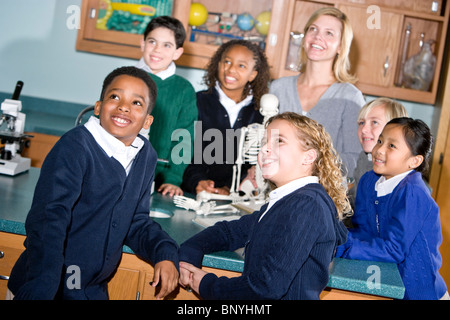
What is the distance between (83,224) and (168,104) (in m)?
1.08

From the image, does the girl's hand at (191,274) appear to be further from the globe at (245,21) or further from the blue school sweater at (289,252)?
the globe at (245,21)

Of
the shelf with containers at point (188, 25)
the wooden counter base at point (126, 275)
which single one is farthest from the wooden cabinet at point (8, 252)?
the shelf with containers at point (188, 25)

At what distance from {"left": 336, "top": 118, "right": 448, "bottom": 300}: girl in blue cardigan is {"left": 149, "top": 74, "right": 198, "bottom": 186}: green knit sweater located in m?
0.81

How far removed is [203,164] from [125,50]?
4.68 feet

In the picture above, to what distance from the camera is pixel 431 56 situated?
3574 mm

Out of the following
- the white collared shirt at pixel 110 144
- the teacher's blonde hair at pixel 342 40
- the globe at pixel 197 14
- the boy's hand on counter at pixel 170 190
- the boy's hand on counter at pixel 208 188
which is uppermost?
the globe at pixel 197 14

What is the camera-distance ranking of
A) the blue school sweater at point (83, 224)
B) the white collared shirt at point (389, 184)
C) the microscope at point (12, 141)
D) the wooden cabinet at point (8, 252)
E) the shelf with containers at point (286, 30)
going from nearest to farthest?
the blue school sweater at point (83, 224)
the wooden cabinet at point (8, 252)
the white collared shirt at point (389, 184)
the microscope at point (12, 141)
the shelf with containers at point (286, 30)

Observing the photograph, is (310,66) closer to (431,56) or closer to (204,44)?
(204,44)

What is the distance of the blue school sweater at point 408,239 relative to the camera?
1722mm

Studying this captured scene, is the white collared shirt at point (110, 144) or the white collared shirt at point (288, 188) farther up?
the white collared shirt at point (110, 144)

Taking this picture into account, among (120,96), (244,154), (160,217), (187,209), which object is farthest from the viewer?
(244,154)

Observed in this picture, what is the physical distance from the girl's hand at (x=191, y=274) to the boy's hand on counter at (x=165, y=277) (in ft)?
0.15

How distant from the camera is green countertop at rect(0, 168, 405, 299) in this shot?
1.57m

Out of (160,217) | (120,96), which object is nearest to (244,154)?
(160,217)
